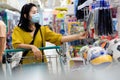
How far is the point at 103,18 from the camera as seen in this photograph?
98.7 inches

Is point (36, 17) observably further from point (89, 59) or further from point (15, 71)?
point (89, 59)

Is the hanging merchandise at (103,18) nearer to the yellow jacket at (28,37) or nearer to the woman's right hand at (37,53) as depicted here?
the woman's right hand at (37,53)

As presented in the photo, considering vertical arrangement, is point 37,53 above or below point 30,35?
below

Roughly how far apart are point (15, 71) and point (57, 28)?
299 cm

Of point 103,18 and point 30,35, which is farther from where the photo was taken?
point 30,35

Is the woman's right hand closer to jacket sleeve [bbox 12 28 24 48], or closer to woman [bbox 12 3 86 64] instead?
woman [bbox 12 3 86 64]

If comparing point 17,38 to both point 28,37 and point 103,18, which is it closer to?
point 28,37

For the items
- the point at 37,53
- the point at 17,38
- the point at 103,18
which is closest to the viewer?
the point at 103,18

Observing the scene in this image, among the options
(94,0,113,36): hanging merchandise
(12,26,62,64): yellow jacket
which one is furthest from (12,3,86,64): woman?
(94,0,113,36): hanging merchandise

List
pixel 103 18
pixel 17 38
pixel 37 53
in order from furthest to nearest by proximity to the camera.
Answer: pixel 17 38
pixel 37 53
pixel 103 18

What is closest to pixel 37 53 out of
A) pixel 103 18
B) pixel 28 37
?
pixel 28 37

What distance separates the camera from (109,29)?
2512 millimetres

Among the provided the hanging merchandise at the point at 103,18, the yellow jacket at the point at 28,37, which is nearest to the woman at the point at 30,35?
the yellow jacket at the point at 28,37

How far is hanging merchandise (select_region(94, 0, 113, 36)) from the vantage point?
2485 millimetres
